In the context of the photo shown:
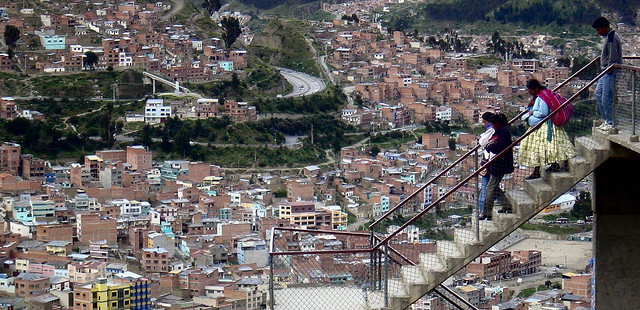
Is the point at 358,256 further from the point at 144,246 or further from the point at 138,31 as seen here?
the point at 138,31

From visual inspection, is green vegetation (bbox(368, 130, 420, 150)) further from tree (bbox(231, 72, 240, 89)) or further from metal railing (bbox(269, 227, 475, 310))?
metal railing (bbox(269, 227, 475, 310))

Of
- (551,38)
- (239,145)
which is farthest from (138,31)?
(551,38)

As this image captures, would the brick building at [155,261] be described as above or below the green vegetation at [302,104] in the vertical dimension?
below

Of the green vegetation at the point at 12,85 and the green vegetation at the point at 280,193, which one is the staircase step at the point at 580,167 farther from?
the green vegetation at the point at 12,85

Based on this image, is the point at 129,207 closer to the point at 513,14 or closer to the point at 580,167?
the point at 580,167

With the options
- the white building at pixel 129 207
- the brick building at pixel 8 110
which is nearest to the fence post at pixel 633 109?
the white building at pixel 129 207

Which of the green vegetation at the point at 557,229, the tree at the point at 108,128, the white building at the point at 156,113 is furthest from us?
the white building at the point at 156,113
